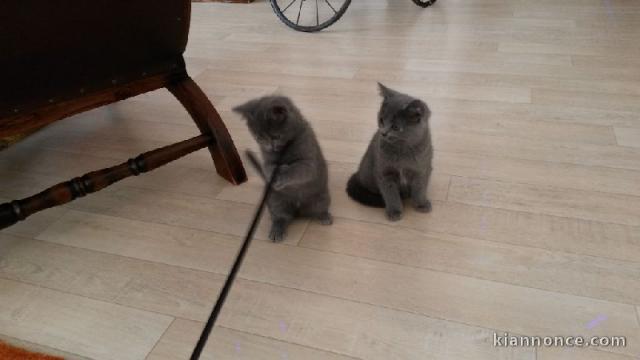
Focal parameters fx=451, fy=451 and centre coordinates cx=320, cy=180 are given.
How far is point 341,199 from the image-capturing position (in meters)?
1.34

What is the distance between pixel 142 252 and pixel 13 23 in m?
0.61

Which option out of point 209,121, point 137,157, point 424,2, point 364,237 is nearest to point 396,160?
point 364,237

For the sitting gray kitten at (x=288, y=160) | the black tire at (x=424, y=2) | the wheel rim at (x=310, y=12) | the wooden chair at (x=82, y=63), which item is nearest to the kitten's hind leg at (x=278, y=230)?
the sitting gray kitten at (x=288, y=160)

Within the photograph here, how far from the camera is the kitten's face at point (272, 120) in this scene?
3.32ft

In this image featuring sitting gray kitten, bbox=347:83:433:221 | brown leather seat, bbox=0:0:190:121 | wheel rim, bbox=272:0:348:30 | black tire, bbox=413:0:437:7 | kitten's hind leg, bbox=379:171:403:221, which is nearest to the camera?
brown leather seat, bbox=0:0:190:121

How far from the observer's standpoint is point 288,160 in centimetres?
109

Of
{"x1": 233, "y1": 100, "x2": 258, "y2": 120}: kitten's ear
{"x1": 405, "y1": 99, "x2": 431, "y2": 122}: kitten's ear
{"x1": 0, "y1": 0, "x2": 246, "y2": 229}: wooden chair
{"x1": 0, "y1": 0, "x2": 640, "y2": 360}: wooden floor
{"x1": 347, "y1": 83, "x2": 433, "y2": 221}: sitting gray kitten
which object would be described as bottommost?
{"x1": 0, "y1": 0, "x2": 640, "y2": 360}: wooden floor

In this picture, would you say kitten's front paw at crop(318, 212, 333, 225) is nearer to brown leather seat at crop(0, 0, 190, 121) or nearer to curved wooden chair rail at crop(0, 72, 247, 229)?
curved wooden chair rail at crop(0, 72, 247, 229)

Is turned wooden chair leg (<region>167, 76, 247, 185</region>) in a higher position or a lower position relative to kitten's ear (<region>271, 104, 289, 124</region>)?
lower

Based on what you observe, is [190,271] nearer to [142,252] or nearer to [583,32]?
[142,252]

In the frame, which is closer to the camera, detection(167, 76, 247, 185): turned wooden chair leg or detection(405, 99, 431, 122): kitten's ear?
detection(405, 99, 431, 122): kitten's ear

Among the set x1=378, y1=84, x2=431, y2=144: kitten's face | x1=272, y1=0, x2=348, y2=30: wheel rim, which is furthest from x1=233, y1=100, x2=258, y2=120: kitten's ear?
x1=272, y1=0, x2=348, y2=30: wheel rim

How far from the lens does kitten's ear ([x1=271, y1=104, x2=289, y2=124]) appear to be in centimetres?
100

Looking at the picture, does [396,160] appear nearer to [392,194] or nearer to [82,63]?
[392,194]
